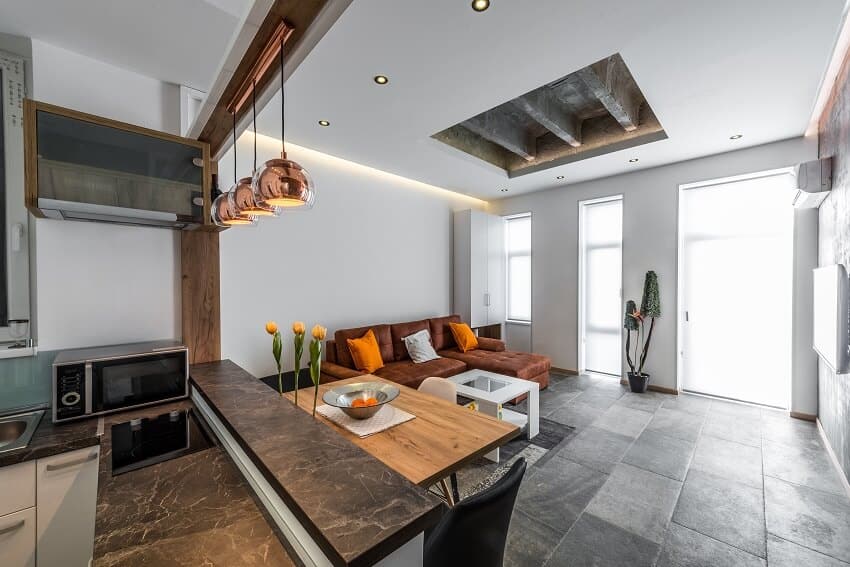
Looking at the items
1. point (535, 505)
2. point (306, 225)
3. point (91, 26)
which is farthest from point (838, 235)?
point (91, 26)

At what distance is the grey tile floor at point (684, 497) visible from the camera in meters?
1.79

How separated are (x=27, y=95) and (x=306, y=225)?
A: 6.56 ft

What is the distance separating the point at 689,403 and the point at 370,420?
13.1 ft

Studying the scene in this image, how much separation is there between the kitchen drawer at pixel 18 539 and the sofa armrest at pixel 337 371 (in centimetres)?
201

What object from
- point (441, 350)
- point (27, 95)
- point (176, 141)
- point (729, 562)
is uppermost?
point (27, 95)

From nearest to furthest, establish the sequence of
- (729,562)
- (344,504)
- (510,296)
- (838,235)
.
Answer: (344,504)
(729,562)
(838,235)
(510,296)

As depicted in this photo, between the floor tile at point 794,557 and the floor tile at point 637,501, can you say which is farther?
the floor tile at point 637,501

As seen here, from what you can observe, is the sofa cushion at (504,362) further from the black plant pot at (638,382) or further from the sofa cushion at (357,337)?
the black plant pot at (638,382)

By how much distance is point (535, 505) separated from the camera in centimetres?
216

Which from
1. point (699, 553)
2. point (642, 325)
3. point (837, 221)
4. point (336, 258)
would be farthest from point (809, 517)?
point (336, 258)

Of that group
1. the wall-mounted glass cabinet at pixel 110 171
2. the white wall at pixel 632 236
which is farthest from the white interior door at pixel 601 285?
the wall-mounted glass cabinet at pixel 110 171

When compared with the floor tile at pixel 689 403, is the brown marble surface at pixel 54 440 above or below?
above

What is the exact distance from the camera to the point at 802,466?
253cm

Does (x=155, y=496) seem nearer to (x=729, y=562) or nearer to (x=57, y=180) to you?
(x=57, y=180)
